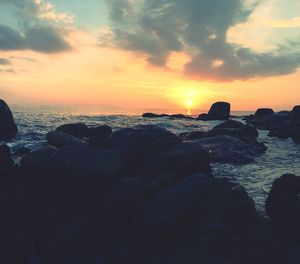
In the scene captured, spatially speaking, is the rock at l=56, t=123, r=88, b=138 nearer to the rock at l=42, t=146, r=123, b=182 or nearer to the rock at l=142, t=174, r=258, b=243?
the rock at l=42, t=146, r=123, b=182

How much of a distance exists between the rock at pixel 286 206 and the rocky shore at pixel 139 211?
1.3 inches

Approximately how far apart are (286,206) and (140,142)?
7141 millimetres

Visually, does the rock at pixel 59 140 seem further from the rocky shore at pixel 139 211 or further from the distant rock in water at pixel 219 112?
the distant rock in water at pixel 219 112

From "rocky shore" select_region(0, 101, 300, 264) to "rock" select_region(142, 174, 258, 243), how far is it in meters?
0.03

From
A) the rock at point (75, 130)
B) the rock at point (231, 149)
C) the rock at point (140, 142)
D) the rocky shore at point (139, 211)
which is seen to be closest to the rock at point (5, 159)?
the rocky shore at point (139, 211)

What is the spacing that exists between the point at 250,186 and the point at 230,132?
562 inches

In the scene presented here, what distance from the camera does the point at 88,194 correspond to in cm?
1293

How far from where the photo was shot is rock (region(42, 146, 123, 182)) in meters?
12.5

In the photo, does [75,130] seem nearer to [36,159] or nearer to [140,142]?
[36,159]

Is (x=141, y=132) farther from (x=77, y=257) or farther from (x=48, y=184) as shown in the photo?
(x=77, y=257)

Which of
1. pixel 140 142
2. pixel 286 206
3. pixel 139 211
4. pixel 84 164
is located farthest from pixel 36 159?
pixel 286 206

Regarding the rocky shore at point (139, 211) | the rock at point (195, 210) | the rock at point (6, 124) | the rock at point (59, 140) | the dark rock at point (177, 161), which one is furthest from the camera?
the rock at point (6, 124)

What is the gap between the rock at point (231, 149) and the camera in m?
21.4

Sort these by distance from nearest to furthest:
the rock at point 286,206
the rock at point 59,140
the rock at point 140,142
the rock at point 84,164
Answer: the rock at point 286,206
the rock at point 84,164
the rock at point 140,142
the rock at point 59,140
